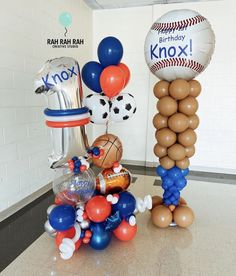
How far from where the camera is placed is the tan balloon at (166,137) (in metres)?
1.79

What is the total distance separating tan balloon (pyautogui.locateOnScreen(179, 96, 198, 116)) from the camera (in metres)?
1.75

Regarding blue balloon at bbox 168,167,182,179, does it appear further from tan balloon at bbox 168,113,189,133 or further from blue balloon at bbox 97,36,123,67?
blue balloon at bbox 97,36,123,67

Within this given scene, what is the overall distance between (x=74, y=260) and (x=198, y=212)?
3.92 ft

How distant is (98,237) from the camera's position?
1598 millimetres

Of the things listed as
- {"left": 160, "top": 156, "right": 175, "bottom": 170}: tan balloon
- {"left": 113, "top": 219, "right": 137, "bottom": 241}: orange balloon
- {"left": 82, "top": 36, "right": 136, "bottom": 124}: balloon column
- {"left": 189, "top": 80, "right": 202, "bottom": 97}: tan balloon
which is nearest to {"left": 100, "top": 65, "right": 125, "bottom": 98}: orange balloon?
{"left": 82, "top": 36, "right": 136, "bottom": 124}: balloon column

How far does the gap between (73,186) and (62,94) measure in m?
0.58

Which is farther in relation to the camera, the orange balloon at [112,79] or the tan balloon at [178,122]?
the tan balloon at [178,122]

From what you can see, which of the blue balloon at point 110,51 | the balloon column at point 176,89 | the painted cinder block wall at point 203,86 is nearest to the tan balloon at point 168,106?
the balloon column at point 176,89

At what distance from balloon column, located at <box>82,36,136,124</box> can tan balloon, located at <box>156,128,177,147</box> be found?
0.32 metres

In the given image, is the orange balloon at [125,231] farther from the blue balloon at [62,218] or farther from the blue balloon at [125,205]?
the blue balloon at [62,218]

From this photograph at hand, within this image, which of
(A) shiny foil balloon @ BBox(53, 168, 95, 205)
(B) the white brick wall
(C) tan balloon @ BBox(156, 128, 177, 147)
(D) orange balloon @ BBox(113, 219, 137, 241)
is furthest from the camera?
(B) the white brick wall

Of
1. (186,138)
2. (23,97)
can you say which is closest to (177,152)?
(186,138)

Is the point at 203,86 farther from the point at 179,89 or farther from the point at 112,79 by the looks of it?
the point at 112,79

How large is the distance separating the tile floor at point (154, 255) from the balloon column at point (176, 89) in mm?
134
